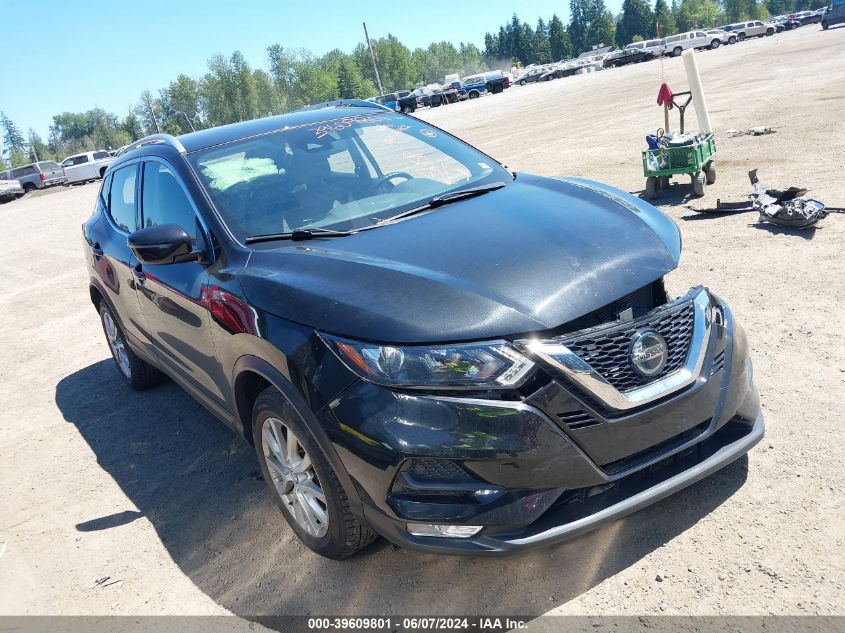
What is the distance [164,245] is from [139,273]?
3.92ft

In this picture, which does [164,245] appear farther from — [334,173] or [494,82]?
[494,82]

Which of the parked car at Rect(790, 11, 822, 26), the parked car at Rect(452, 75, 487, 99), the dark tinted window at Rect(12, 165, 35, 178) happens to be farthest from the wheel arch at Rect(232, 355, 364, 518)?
the parked car at Rect(790, 11, 822, 26)

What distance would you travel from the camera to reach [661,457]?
8.57ft

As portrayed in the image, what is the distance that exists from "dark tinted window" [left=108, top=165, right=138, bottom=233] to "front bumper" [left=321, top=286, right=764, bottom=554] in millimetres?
2806

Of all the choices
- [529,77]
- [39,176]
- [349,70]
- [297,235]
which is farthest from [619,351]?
[349,70]

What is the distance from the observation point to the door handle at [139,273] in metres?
4.40

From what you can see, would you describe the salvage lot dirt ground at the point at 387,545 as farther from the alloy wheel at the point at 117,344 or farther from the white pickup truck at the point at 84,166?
the white pickup truck at the point at 84,166

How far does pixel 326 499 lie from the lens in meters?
2.91

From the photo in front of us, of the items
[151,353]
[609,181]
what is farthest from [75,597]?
[609,181]

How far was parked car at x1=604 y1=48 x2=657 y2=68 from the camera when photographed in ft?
216

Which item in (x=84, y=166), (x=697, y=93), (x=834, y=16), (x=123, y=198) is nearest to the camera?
(x=123, y=198)

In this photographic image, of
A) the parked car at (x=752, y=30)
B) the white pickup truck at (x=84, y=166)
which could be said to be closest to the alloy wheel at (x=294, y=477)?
the white pickup truck at (x=84, y=166)

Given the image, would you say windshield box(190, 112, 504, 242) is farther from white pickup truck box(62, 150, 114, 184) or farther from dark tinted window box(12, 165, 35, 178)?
dark tinted window box(12, 165, 35, 178)

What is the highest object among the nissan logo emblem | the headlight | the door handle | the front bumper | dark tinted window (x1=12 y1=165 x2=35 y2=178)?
dark tinted window (x1=12 y1=165 x2=35 y2=178)
